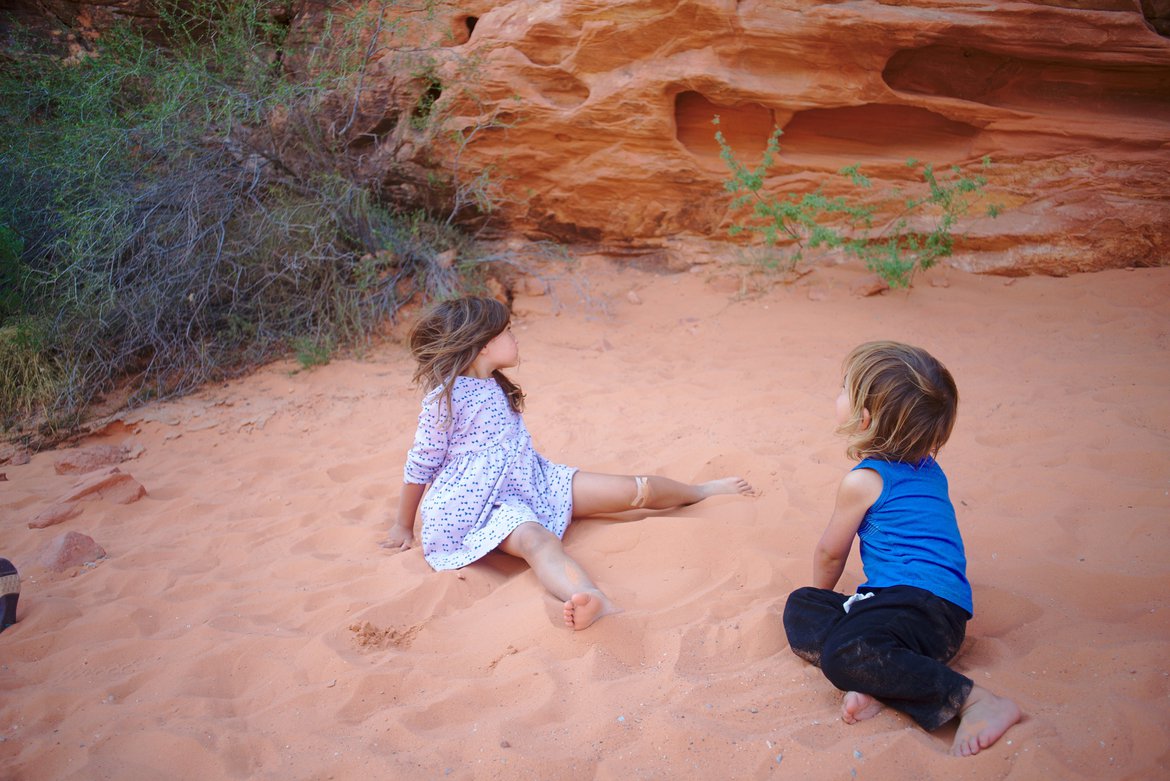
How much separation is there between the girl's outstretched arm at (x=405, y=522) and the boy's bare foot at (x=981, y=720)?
1.90 meters

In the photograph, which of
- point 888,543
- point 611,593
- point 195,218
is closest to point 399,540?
point 611,593

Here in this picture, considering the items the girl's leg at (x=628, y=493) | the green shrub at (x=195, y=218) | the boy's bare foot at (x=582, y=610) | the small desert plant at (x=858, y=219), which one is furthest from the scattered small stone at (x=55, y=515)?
the small desert plant at (x=858, y=219)

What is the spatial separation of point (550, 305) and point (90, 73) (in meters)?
3.55

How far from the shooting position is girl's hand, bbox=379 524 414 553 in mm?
2848

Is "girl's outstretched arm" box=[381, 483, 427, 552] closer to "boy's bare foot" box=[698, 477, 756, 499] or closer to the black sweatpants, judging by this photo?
"boy's bare foot" box=[698, 477, 756, 499]

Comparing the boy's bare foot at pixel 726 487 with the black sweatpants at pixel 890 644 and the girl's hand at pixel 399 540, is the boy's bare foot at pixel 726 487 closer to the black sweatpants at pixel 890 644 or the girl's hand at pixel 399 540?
the black sweatpants at pixel 890 644

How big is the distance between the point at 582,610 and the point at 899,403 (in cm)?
97

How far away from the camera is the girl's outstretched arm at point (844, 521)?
6.40ft

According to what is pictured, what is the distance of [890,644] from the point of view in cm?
169

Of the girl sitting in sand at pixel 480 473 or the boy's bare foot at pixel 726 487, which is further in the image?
the boy's bare foot at pixel 726 487

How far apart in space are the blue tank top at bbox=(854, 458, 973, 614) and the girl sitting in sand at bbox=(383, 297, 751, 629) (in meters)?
0.98

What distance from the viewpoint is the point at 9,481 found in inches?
152

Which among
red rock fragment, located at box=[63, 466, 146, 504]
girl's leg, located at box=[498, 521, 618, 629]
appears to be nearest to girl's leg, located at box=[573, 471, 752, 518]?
girl's leg, located at box=[498, 521, 618, 629]

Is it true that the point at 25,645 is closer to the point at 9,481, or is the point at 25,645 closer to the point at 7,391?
the point at 9,481
